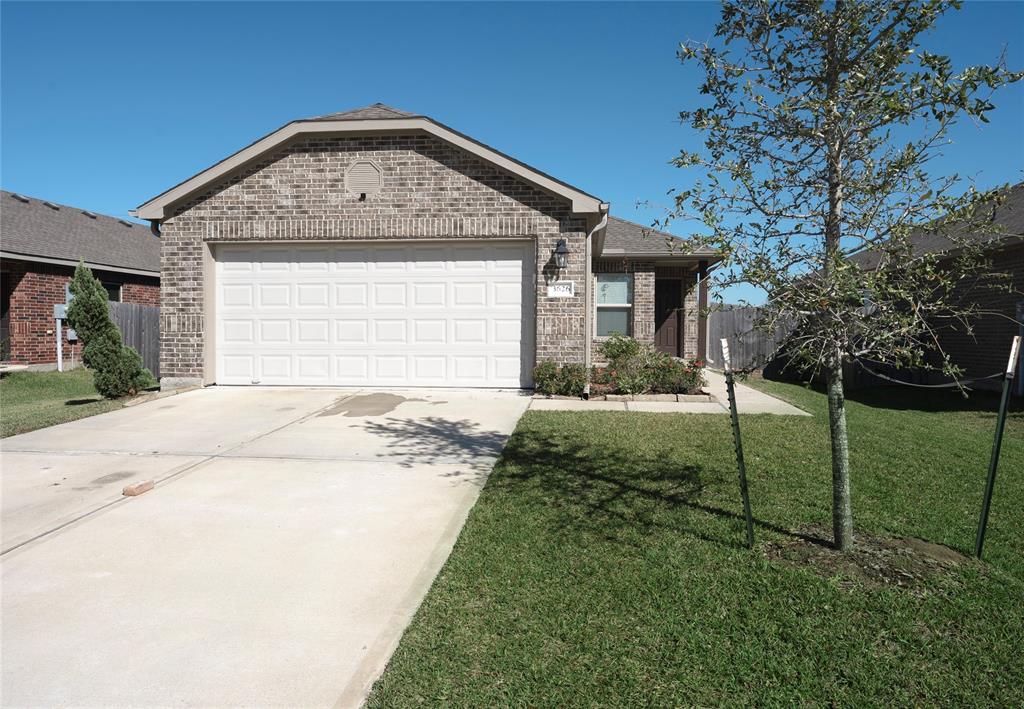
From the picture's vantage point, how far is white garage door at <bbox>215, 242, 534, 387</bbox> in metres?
10.9

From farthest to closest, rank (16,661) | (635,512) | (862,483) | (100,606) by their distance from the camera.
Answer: (862,483)
(635,512)
(100,606)
(16,661)

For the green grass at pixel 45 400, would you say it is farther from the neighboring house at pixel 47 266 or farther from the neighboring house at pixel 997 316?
the neighboring house at pixel 997 316

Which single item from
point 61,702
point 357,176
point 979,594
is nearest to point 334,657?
point 61,702

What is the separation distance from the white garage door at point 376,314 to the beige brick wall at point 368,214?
1.14 feet

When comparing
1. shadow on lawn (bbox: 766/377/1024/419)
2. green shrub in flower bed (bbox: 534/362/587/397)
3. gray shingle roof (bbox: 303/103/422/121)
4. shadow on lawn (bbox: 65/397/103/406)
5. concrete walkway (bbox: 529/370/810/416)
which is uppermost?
gray shingle roof (bbox: 303/103/422/121)

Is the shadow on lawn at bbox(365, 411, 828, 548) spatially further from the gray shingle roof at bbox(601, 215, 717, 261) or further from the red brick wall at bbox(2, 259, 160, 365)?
the red brick wall at bbox(2, 259, 160, 365)

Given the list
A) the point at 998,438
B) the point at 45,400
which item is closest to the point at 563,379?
the point at 998,438

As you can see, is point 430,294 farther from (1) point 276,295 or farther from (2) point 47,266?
(2) point 47,266

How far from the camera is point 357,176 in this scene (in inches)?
428

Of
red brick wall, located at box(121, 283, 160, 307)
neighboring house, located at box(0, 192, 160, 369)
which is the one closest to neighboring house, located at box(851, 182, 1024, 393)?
neighboring house, located at box(0, 192, 160, 369)

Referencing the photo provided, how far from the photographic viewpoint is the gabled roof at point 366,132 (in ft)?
33.7

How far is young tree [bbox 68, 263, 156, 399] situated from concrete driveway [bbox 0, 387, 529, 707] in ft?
7.11

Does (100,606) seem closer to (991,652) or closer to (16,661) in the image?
(16,661)

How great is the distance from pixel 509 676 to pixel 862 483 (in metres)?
4.33
